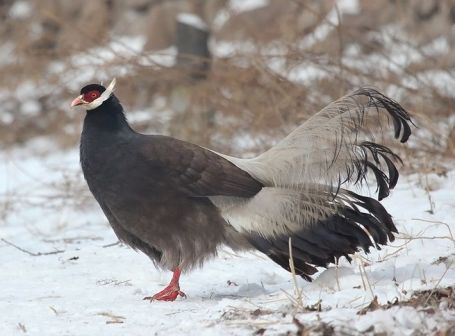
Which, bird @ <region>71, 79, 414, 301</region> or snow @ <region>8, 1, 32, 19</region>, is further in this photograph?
snow @ <region>8, 1, 32, 19</region>

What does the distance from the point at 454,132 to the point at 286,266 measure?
332 centimetres

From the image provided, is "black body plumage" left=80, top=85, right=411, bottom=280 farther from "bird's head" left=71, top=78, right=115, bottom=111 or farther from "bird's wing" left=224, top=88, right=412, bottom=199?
"bird's head" left=71, top=78, right=115, bottom=111

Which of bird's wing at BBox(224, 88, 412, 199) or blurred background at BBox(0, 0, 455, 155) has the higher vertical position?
blurred background at BBox(0, 0, 455, 155)

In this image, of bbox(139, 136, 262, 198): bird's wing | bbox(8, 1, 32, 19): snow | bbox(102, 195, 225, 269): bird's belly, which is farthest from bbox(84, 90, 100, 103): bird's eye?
bbox(8, 1, 32, 19): snow

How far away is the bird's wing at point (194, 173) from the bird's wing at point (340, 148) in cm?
25

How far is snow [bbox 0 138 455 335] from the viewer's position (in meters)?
3.80

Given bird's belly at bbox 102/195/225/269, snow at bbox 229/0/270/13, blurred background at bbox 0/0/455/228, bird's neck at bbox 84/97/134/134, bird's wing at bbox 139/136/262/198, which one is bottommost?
bird's belly at bbox 102/195/225/269

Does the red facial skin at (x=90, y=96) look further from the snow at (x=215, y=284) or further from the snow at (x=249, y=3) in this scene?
the snow at (x=249, y=3)

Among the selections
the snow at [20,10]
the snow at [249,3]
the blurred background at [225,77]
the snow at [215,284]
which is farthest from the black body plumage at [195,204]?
the snow at [20,10]

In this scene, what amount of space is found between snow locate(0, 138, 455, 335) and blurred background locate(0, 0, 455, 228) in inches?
42.9

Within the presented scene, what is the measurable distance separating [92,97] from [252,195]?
1165 mm

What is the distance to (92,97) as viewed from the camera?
5.36m

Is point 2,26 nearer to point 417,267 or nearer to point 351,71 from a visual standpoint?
point 351,71

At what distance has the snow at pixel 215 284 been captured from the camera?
3803mm
